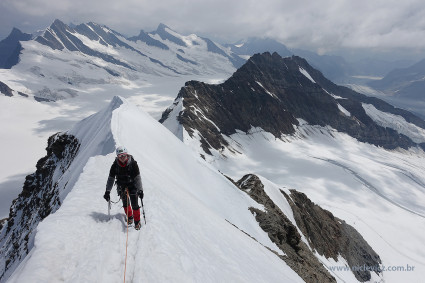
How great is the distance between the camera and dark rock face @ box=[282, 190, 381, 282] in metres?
48.4

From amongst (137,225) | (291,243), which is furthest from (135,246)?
(291,243)

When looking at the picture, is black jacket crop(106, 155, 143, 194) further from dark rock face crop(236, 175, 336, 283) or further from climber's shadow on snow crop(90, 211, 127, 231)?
dark rock face crop(236, 175, 336, 283)

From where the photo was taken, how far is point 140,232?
1062cm

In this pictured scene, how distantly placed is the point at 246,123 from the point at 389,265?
433 feet

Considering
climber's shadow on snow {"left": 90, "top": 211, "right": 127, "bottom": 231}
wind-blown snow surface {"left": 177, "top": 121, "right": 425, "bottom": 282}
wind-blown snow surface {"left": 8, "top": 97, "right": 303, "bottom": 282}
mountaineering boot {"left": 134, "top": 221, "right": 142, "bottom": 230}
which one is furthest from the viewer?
wind-blown snow surface {"left": 177, "top": 121, "right": 425, "bottom": 282}

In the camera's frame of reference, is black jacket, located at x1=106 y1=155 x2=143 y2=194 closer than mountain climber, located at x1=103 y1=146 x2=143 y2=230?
No

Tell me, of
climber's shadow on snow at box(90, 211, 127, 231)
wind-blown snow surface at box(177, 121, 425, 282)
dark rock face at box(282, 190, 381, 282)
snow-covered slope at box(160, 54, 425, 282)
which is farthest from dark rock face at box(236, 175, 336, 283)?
snow-covered slope at box(160, 54, 425, 282)

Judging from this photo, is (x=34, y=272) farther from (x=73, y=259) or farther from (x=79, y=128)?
(x=79, y=128)

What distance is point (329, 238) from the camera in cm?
5294

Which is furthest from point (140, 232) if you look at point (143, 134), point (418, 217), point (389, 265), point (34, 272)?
point (418, 217)

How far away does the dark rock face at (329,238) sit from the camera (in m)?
48.4

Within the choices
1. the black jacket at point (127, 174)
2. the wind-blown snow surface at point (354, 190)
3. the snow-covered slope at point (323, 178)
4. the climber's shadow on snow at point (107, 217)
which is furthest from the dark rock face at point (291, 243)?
the snow-covered slope at point (323, 178)

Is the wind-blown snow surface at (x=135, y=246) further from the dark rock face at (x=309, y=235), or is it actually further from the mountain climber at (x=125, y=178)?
the dark rock face at (x=309, y=235)

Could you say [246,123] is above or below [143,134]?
above
